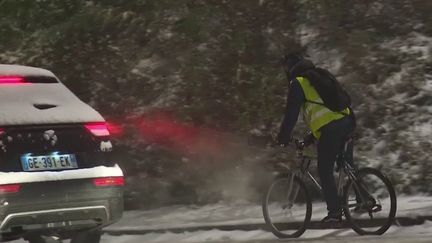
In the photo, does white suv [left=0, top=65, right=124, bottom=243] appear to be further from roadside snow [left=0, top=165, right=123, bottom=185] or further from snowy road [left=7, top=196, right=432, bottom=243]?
snowy road [left=7, top=196, right=432, bottom=243]

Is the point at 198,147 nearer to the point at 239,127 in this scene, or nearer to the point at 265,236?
the point at 239,127

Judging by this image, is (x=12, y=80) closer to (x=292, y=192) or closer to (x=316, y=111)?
(x=316, y=111)

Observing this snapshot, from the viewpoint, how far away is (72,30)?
12.2 m

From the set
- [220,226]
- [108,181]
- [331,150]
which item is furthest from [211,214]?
[108,181]

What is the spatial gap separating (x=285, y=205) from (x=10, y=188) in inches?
114

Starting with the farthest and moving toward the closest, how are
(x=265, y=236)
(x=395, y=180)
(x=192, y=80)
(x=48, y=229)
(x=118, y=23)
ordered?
(x=118, y=23), (x=192, y=80), (x=395, y=180), (x=265, y=236), (x=48, y=229)

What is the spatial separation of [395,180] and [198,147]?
2.85m

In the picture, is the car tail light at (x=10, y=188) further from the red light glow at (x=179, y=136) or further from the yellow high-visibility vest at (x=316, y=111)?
the red light glow at (x=179, y=136)

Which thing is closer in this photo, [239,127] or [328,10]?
[239,127]

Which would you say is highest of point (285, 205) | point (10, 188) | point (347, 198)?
point (10, 188)

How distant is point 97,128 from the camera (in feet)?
18.8

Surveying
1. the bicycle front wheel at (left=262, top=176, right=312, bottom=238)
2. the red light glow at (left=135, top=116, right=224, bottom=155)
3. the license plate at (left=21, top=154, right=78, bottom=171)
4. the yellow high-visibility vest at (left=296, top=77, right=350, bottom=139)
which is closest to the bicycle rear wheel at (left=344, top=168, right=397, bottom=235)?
the bicycle front wheel at (left=262, top=176, right=312, bottom=238)

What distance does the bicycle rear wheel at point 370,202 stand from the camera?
6.37 meters

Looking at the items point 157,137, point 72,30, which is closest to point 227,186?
point 157,137
